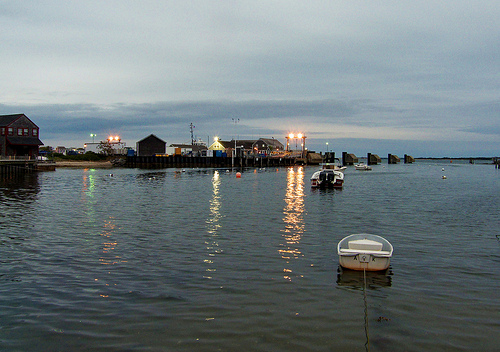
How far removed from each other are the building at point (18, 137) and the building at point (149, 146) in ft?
171

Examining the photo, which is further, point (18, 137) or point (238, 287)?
point (18, 137)

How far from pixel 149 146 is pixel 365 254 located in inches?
5382

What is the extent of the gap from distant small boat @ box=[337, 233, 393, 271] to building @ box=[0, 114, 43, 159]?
87.3 meters

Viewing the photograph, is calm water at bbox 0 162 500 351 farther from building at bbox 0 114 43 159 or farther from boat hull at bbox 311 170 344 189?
building at bbox 0 114 43 159

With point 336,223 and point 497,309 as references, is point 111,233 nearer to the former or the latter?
point 336,223

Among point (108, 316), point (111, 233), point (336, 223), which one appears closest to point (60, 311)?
point (108, 316)

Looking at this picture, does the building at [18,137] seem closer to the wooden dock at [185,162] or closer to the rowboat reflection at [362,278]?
the wooden dock at [185,162]

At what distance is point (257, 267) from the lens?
15.5 meters

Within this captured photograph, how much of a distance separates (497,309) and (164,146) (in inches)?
5645

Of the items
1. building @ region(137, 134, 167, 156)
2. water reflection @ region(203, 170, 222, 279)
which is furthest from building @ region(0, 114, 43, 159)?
water reflection @ region(203, 170, 222, 279)

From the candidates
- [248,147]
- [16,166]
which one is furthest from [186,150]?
[16,166]

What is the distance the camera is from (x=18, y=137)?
86500 millimetres

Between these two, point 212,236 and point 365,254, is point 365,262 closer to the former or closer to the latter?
point 365,254

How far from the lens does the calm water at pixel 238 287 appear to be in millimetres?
9531
